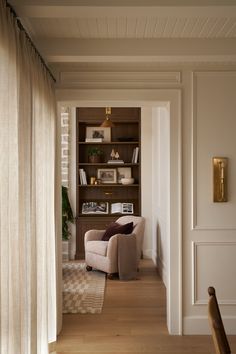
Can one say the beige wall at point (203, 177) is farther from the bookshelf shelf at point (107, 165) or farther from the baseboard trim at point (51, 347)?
the bookshelf shelf at point (107, 165)

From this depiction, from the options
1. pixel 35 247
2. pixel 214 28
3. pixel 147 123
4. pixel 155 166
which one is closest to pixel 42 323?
pixel 35 247

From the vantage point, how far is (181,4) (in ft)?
7.96

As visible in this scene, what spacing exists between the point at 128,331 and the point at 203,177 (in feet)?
5.68

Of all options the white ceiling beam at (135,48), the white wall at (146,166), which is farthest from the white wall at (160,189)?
the white ceiling beam at (135,48)

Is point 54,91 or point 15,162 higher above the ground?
point 54,91

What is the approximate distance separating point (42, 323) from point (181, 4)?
2426 mm

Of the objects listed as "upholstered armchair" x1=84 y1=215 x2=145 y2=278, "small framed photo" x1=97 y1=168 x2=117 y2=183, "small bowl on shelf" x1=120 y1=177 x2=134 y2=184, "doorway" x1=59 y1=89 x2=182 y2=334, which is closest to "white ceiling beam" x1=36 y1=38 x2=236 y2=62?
"doorway" x1=59 y1=89 x2=182 y2=334

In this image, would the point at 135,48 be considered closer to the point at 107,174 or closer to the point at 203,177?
the point at 203,177

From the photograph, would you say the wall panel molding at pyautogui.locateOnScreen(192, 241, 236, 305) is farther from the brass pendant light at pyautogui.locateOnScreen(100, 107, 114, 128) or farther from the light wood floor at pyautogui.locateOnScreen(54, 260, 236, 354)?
the brass pendant light at pyautogui.locateOnScreen(100, 107, 114, 128)

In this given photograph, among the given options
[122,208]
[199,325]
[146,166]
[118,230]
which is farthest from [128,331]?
[146,166]

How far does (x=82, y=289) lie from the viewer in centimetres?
546

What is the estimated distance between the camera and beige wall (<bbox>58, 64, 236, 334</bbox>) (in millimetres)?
3891

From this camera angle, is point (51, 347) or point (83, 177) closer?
point (51, 347)

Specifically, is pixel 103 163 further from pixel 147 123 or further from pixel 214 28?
pixel 214 28
